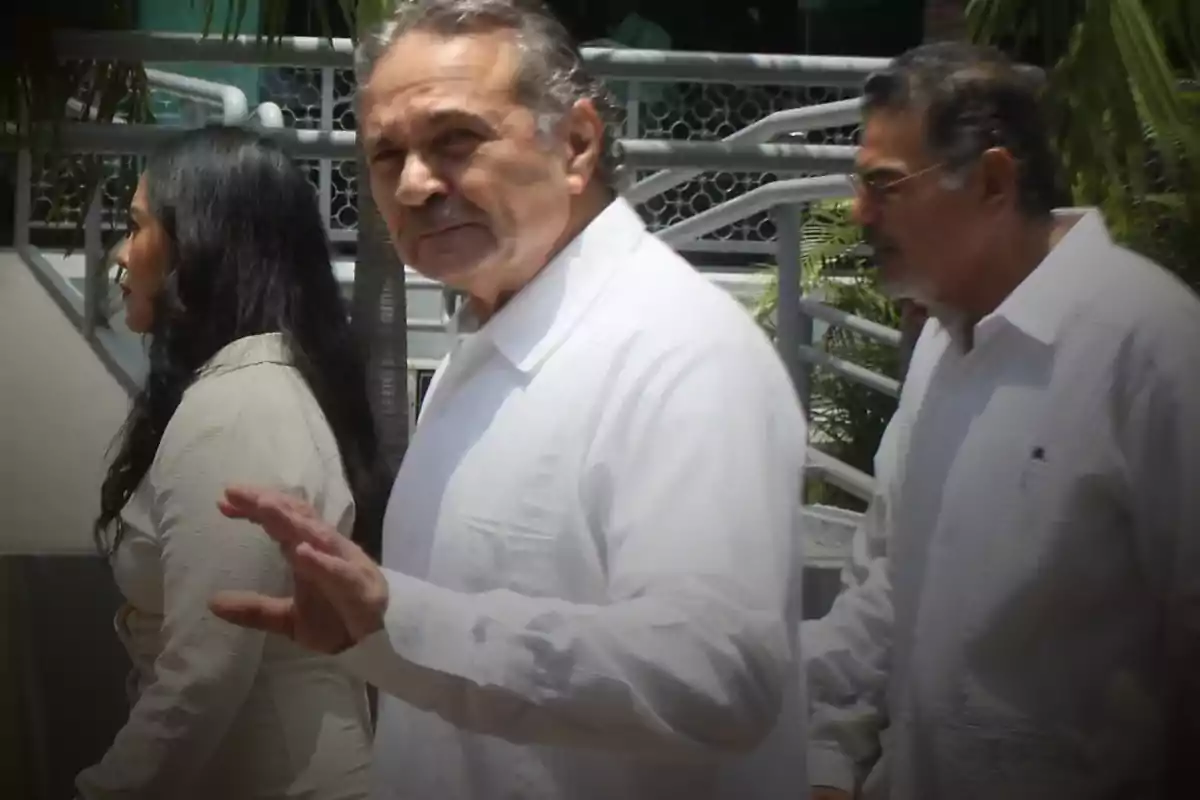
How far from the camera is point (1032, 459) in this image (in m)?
0.93

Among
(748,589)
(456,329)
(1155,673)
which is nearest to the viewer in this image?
(748,589)

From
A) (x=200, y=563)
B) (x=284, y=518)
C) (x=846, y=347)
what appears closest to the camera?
(x=284, y=518)

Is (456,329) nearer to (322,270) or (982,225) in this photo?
(322,270)

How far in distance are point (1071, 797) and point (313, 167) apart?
82 cm

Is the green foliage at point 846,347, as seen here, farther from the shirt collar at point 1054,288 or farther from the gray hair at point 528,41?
the gray hair at point 528,41

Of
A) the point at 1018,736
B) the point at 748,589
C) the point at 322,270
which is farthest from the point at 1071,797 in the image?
the point at 322,270

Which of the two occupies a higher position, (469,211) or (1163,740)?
(469,211)

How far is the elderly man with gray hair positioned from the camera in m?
0.79

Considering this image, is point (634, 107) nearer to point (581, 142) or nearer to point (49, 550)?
point (581, 142)

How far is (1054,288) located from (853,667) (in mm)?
346

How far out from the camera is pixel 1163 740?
94 centimetres

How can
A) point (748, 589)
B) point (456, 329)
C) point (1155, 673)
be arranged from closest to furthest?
point (748, 589) → point (1155, 673) → point (456, 329)

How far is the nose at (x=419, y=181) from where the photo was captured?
88 cm

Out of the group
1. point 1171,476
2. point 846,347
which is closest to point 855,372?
point 846,347
